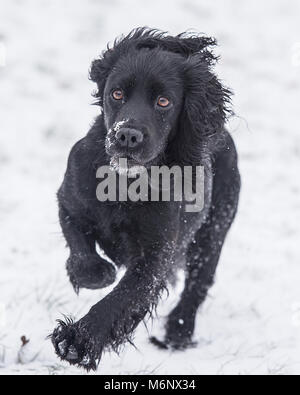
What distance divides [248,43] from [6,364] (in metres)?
7.55

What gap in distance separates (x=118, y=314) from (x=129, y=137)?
866 millimetres

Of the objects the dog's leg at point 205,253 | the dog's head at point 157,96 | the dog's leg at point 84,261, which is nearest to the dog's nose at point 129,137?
the dog's head at point 157,96

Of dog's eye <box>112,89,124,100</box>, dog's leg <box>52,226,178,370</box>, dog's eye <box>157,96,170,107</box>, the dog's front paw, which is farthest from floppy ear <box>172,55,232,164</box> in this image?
the dog's front paw

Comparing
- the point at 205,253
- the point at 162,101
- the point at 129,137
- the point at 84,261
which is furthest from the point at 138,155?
the point at 205,253

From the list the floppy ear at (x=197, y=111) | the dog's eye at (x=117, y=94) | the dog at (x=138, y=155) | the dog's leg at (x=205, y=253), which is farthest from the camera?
the dog's leg at (x=205, y=253)

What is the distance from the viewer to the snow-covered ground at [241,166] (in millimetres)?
3998

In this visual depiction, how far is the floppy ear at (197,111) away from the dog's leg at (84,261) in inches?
27.3

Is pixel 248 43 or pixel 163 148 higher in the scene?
pixel 248 43

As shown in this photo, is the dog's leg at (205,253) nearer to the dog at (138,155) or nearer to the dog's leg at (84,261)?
the dog at (138,155)

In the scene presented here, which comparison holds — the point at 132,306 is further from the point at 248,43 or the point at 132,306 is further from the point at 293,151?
the point at 248,43

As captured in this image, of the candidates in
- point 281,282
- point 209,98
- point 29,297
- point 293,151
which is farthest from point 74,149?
point 293,151

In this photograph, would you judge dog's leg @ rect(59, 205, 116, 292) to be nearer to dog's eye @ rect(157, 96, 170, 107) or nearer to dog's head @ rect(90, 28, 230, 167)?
dog's head @ rect(90, 28, 230, 167)

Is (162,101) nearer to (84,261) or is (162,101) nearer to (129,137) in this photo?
(129,137)

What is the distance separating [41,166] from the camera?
6.57 meters
